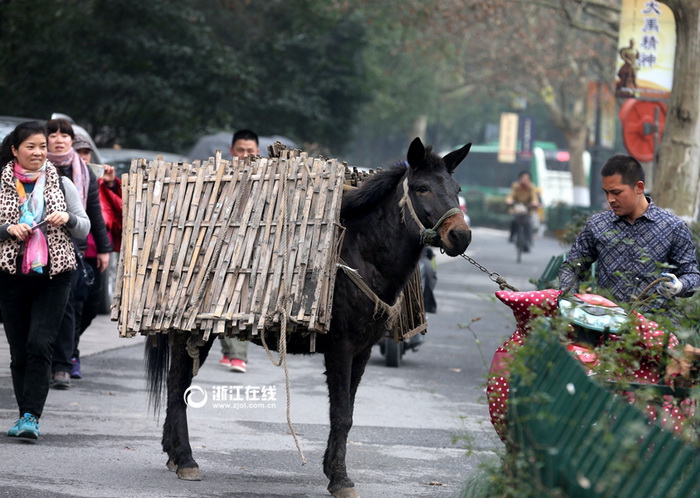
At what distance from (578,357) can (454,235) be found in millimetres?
1477

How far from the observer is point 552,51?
46.5m

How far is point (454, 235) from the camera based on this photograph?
630cm

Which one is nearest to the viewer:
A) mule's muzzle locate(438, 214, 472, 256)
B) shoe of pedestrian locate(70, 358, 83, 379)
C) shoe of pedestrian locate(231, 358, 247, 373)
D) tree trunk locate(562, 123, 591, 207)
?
mule's muzzle locate(438, 214, 472, 256)

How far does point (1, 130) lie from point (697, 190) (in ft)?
25.9

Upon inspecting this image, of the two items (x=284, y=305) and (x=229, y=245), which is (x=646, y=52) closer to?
(x=229, y=245)

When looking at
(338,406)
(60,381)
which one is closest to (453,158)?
(338,406)

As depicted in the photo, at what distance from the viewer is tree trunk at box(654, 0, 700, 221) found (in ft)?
46.0

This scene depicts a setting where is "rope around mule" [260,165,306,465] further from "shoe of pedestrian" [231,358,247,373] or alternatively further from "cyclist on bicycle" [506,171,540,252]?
"cyclist on bicycle" [506,171,540,252]

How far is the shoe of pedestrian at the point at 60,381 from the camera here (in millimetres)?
9734

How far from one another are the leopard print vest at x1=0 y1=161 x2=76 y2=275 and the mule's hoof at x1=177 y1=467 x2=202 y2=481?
1.57m

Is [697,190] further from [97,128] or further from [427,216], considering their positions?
[97,128]

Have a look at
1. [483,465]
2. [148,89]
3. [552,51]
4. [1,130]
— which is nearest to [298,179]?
[483,465]

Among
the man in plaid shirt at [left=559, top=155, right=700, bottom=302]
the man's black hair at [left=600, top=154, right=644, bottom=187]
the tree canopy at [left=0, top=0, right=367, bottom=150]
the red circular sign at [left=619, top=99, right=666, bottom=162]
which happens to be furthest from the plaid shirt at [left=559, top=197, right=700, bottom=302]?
the tree canopy at [left=0, top=0, right=367, bottom=150]

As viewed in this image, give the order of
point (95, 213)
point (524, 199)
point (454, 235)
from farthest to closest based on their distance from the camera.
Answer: point (524, 199)
point (95, 213)
point (454, 235)
